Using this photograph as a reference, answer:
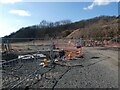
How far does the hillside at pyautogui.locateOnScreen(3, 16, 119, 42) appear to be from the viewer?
7400cm

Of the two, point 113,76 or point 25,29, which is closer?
point 113,76

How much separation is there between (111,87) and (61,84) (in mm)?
2037

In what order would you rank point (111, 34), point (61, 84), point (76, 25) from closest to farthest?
point (61, 84) → point (111, 34) → point (76, 25)

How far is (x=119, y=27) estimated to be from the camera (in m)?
73.7

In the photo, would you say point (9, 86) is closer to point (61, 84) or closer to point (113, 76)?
point (61, 84)

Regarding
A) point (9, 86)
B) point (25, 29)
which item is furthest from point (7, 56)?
point (25, 29)

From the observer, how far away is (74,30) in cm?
10100

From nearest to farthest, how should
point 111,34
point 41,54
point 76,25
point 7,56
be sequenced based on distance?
point 41,54 < point 7,56 < point 111,34 < point 76,25

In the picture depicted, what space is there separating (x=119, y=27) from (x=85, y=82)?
62.1 meters

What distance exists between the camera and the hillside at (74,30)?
74.0m

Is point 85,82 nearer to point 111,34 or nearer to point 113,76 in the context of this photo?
point 113,76

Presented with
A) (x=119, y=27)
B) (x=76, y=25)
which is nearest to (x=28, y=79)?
(x=119, y=27)

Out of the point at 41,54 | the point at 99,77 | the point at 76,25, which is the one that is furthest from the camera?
the point at 76,25

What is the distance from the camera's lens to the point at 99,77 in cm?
1448
